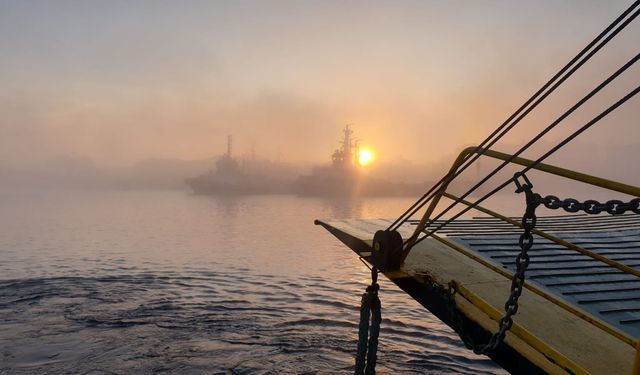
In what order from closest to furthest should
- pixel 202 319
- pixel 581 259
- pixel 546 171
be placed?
pixel 546 171
pixel 581 259
pixel 202 319


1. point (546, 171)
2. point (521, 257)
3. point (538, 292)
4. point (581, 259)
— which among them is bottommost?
point (581, 259)

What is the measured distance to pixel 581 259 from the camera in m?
9.03

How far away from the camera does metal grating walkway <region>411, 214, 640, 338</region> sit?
22.0 feet

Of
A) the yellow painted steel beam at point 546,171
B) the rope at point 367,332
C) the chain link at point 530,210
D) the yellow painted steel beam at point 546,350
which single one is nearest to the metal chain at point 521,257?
the chain link at point 530,210

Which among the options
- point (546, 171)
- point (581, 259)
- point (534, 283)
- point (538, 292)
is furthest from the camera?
point (581, 259)

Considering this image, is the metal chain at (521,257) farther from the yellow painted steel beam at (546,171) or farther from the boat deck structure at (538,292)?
the yellow painted steel beam at (546,171)

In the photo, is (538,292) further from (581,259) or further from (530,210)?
(581,259)

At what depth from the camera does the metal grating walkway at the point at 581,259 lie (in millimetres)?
6695

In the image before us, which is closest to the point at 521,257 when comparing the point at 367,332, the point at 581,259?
the point at 367,332

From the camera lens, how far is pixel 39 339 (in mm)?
11789

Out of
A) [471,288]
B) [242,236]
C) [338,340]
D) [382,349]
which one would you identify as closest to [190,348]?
[338,340]

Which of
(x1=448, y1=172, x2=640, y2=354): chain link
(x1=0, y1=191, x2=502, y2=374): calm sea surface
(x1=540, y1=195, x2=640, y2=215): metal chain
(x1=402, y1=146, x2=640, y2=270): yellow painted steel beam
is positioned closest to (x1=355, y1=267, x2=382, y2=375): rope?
(x1=402, y1=146, x2=640, y2=270): yellow painted steel beam

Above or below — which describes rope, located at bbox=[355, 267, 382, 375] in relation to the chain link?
below

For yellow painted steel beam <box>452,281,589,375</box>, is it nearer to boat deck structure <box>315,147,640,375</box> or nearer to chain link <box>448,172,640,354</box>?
boat deck structure <box>315,147,640,375</box>
